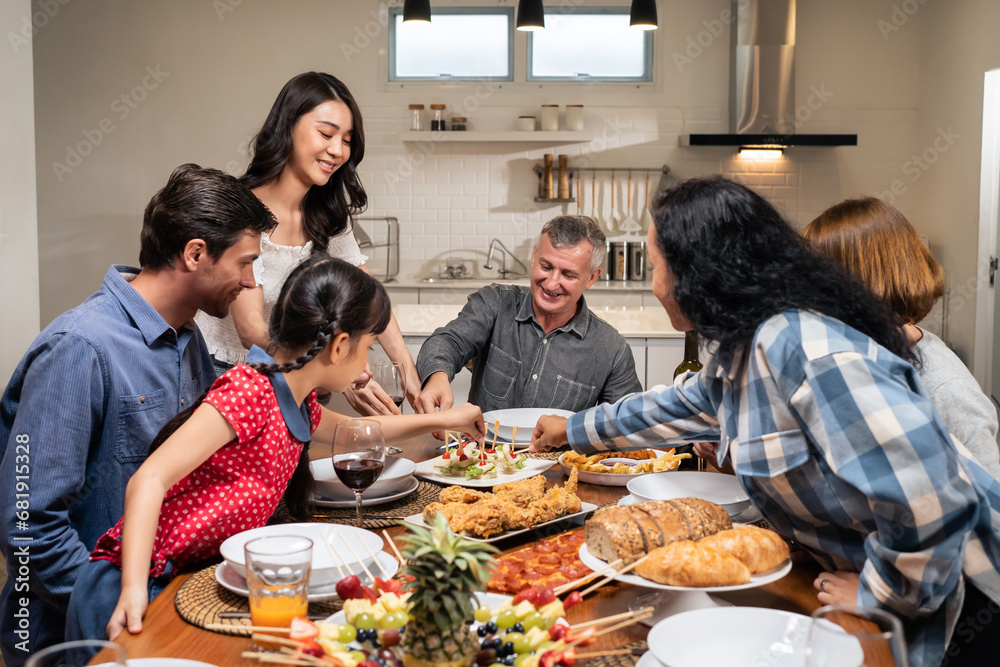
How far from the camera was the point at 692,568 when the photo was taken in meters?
1.09

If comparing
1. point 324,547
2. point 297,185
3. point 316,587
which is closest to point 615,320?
point 297,185

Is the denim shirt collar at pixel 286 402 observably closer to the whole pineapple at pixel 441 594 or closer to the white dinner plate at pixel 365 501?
the white dinner plate at pixel 365 501

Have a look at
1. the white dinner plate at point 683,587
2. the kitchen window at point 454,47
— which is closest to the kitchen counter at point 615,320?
the kitchen window at point 454,47

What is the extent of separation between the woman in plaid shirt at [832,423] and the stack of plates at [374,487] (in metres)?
0.63

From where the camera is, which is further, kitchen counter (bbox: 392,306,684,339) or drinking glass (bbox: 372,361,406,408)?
kitchen counter (bbox: 392,306,684,339)

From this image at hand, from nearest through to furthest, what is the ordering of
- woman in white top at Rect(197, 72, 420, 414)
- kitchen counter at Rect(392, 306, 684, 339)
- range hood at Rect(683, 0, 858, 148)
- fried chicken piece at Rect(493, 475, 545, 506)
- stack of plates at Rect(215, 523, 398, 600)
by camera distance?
stack of plates at Rect(215, 523, 398, 600)
fried chicken piece at Rect(493, 475, 545, 506)
woman in white top at Rect(197, 72, 420, 414)
kitchen counter at Rect(392, 306, 684, 339)
range hood at Rect(683, 0, 858, 148)

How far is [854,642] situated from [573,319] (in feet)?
7.52

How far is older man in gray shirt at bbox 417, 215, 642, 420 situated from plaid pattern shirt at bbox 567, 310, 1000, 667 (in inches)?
54.5

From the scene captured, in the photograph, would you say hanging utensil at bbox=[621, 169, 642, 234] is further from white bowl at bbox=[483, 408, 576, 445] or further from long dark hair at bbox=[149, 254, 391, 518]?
long dark hair at bbox=[149, 254, 391, 518]

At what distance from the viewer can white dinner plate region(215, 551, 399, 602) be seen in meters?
1.18

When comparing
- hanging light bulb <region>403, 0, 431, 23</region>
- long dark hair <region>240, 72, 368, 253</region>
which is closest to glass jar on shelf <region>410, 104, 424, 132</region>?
hanging light bulb <region>403, 0, 431, 23</region>

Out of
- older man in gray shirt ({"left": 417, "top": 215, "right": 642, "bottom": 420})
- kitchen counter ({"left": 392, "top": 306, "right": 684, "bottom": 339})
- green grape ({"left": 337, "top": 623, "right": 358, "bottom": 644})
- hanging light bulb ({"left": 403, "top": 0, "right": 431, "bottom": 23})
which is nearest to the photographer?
green grape ({"left": 337, "top": 623, "right": 358, "bottom": 644})

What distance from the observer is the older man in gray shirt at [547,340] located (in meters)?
2.82

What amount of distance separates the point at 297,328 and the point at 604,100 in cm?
560
